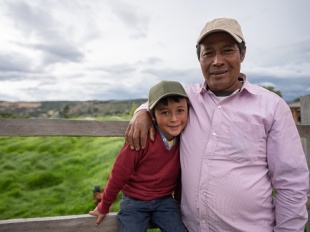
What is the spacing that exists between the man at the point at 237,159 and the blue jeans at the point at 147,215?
3.7 inches

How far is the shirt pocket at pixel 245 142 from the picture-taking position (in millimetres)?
1958

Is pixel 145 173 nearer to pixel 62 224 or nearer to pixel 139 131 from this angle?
pixel 139 131

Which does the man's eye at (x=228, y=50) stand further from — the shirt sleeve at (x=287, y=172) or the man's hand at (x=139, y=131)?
the man's hand at (x=139, y=131)

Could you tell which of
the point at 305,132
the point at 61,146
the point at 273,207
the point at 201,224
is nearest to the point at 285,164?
the point at 273,207

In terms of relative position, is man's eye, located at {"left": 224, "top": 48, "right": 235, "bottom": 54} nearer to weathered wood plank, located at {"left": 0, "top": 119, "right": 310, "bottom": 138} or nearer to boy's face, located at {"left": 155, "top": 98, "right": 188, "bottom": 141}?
boy's face, located at {"left": 155, "top": 98, "right": 188, "bottom": 141}

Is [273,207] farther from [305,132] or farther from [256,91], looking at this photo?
[305,132]

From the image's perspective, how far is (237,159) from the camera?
6.42 feet

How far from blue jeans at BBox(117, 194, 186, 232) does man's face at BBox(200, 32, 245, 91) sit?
92cm

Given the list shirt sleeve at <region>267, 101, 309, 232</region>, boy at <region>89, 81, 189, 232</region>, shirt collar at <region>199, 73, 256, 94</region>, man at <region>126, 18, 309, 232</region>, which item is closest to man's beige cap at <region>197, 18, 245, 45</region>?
man at <region>126, 18, 309, 232</region>

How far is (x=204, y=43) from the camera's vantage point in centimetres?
217

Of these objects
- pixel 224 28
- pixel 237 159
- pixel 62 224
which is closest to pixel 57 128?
pixel 62 224

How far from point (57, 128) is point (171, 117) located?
79 centimetres

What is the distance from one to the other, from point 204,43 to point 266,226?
1.30 metres

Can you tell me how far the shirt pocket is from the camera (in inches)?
77.1
